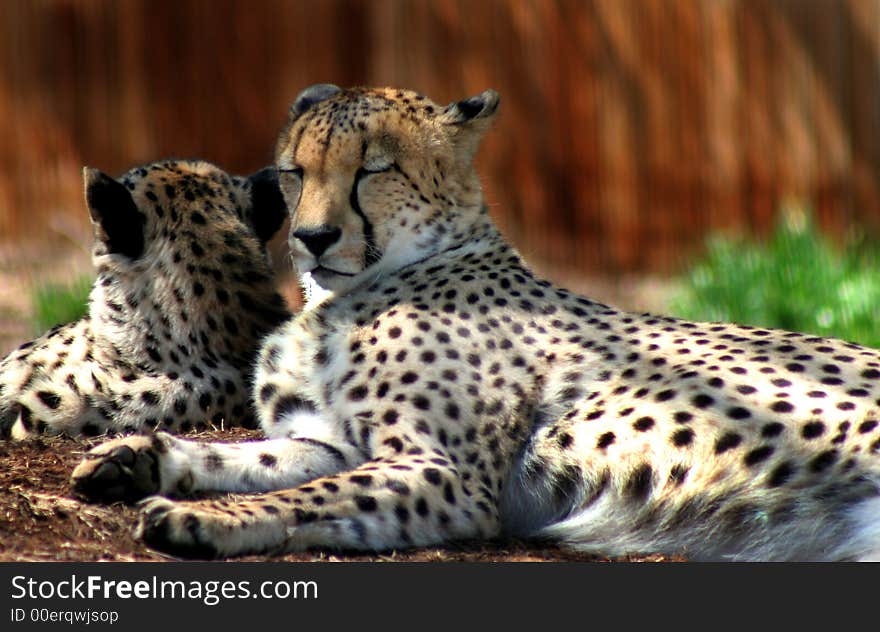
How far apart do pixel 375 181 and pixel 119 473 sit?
107 centimetres

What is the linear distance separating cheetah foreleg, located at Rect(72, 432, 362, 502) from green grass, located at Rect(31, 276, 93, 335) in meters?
2.84

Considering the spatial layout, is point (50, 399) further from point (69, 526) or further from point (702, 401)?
point (702, 401)

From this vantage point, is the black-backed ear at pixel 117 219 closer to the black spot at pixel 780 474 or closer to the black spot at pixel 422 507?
the black spot at pixel 422 507

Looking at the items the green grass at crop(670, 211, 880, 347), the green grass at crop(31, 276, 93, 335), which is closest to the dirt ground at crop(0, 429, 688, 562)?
the green grass at crop(31, 276, 93, 335)

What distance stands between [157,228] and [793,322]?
338 cm

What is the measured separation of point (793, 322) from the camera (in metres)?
6.12

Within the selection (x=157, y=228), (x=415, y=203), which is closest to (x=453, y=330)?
(x=415, y=203)

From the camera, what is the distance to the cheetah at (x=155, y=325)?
366 centimetres

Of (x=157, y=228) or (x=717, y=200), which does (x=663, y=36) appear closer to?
(x=717, y=200)

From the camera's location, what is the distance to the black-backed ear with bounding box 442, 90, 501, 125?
379 centimetres

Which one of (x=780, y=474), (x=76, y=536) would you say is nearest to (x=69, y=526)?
(x=76, y=536)

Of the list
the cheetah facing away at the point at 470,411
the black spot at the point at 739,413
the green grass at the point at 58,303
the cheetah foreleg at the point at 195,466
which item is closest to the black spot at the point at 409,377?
the cheetah facing away at the point at 470,411

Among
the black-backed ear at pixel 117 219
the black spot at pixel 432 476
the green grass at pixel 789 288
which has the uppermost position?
the black-backed ear at pixel 117 219

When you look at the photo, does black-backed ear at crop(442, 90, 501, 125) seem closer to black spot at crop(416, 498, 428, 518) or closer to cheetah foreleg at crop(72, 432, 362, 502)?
cheetah foreleg at crop(72, 432, 362, 502)
